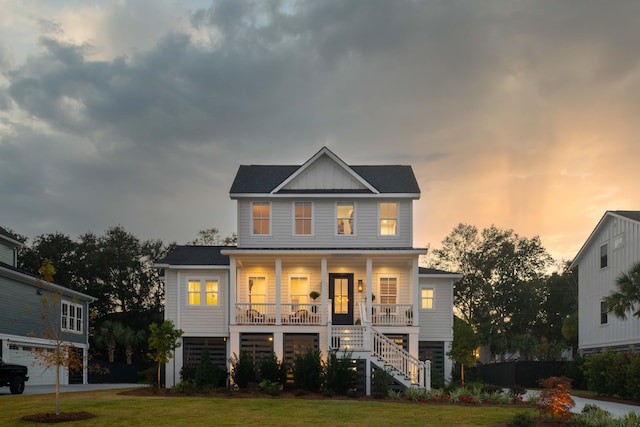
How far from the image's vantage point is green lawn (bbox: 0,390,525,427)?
17.9m

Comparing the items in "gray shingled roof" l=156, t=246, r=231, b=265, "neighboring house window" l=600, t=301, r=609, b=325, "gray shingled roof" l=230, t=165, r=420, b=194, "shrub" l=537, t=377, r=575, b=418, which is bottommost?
"shrub" l=537, t=377, r=575, b=418

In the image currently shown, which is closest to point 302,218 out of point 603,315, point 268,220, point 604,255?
point 268,220

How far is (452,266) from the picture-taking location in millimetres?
64312

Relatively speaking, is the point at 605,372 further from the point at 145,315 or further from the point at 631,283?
the point at 145,315

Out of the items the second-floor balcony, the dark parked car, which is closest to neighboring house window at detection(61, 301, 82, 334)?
the dark parked car

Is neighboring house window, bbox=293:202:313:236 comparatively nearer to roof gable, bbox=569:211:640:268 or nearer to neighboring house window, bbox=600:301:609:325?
roof gable, bbox=569:211:640:268

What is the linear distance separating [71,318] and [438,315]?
69.4 ft

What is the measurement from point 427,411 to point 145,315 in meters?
42.1

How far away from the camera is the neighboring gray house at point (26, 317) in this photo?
32378mm

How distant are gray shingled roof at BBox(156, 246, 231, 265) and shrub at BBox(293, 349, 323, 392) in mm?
7633

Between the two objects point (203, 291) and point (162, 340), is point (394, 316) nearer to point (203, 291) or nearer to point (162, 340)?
point (203, 291)

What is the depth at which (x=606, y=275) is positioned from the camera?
A: 122 ft

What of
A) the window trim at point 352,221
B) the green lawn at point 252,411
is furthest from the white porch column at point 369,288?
A: the green lawn at point 252,411

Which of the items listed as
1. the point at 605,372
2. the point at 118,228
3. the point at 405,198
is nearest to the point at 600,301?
the point at 605,372
